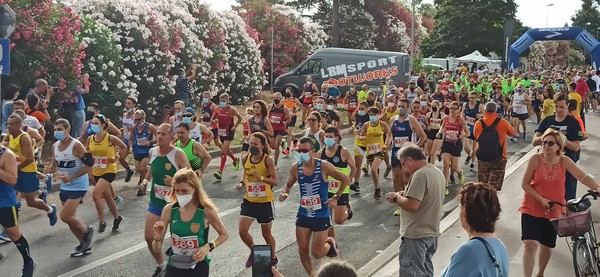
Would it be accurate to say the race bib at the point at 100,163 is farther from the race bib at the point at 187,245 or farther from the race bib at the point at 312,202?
the race bib at the point at 187,245

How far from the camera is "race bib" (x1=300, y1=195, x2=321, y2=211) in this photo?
8.39 m

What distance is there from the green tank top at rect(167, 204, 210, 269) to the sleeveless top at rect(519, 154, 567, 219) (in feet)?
11.1

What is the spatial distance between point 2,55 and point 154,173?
Answer: 471 cm

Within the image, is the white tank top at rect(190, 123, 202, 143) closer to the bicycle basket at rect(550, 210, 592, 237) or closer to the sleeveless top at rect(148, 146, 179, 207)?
the sleeveless top at rect(148, 146, 179, 207)

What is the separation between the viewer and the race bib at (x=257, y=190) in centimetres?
910

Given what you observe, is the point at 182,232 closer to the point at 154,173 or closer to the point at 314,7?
the point at 154,173

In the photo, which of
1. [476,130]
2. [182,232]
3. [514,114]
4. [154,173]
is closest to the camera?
[182,232]

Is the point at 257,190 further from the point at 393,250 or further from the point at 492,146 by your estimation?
the point at 492,146

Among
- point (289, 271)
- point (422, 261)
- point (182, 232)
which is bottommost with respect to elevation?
point (289, 271)

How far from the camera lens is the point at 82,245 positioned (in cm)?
994

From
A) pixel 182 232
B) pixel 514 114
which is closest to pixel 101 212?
pixel 182 232

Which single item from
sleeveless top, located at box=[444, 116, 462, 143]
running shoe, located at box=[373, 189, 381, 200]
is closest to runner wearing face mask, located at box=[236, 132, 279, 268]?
running shoe, located at box=[373, 189, 381, 200]

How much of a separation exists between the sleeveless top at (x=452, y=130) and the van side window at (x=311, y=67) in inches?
756

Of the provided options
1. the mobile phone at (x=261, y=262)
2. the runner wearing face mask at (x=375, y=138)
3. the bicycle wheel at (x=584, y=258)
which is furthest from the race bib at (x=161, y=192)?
the runner wearing face mask at (x=375, y=138)
